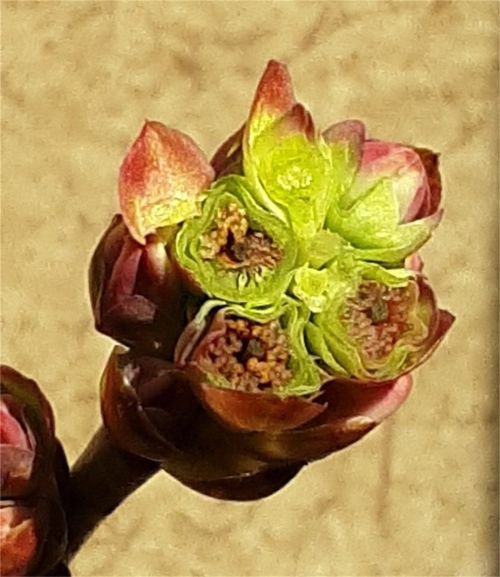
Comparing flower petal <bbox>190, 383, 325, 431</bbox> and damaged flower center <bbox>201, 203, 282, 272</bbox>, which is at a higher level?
damaged flower center <bbox>201, 203, 282, 272</bbox>

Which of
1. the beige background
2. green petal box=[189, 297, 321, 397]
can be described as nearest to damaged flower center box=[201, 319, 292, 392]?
green petal box=[189, 297, 321, 397]

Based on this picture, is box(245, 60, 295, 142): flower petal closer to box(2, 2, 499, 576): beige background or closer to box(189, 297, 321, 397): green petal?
box(189, 297, 321, 397): green petal

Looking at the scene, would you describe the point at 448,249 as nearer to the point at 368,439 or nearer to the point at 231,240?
the point at 368,439

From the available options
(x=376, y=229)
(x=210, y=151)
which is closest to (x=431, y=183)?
(x=376, y=229)

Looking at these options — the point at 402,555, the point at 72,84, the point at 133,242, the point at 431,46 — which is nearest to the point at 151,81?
the point at 72,84

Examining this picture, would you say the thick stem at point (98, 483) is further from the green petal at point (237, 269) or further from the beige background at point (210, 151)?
the beige background at point (210, 151)

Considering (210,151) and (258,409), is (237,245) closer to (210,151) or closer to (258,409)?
(258,409)
